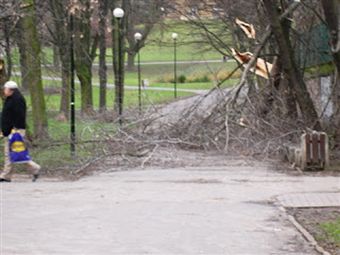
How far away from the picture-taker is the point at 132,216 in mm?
11898

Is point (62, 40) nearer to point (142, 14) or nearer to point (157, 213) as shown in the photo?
point (142, 14)

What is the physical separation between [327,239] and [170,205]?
3.36m

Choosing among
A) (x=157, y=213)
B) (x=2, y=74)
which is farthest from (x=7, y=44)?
(x=157, y=213)

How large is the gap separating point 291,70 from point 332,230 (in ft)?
32.2

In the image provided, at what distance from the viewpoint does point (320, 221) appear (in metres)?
11.5

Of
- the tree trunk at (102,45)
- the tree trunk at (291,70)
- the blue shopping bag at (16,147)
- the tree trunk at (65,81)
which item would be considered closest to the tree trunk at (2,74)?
the tree trunk at (65,81)

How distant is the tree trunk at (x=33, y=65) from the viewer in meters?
21.1

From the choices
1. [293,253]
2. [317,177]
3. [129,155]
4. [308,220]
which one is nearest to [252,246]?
[293,253]

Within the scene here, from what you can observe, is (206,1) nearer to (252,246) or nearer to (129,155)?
(129,155)

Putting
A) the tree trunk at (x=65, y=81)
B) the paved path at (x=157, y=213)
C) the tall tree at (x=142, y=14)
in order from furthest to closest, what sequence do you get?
the tall tree at (x=142, y=14), the tree trunk at (x=65, y=81), the paved path at (x=157, y=213)

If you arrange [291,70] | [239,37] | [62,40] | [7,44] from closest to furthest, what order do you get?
[7,44] → [291,70] → [239,37] → [62,40]

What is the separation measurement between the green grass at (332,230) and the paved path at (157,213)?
37 centimetres

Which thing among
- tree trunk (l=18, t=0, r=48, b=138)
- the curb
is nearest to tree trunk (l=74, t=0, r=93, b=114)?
tree trunk (l=18, t=0, r=48, b=138)

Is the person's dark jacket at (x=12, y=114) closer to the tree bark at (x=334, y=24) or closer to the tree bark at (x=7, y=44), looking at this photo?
the tree bark at (x=7, y=44)
